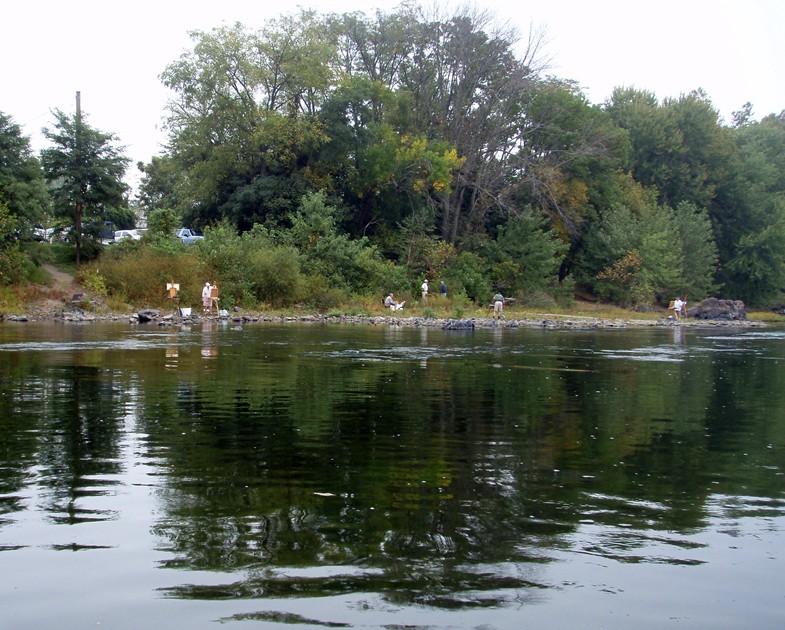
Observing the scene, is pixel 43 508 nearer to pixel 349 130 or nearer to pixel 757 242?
pixel 349 130

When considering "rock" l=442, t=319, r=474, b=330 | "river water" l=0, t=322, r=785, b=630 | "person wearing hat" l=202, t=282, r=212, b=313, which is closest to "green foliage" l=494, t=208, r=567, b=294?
"rock" l=442, t=319, r=474, b=330

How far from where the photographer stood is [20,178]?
44.1m

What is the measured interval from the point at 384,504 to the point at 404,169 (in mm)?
53313

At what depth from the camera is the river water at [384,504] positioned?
18.7 feet

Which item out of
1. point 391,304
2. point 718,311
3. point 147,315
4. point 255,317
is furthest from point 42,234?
point 718,311

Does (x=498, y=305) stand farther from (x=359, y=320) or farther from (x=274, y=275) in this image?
(x=274, y=275)

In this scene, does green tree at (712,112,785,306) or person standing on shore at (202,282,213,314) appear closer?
person standing on shore at (202,282,213,314)

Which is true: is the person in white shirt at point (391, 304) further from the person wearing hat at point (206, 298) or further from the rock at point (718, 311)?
the rock at point (718, 311)

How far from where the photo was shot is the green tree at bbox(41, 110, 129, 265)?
153 ft

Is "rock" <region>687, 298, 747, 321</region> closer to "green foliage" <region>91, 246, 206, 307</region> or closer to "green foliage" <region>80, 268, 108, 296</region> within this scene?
"green foliage" <region>91, 246, 206, 307</region>

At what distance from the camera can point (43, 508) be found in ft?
25.4

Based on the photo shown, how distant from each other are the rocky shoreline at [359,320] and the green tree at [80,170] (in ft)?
27.0

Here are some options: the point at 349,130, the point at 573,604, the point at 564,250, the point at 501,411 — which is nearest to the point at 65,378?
the point at 501,411

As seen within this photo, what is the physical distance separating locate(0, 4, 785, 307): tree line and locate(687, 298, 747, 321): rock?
3.16m
